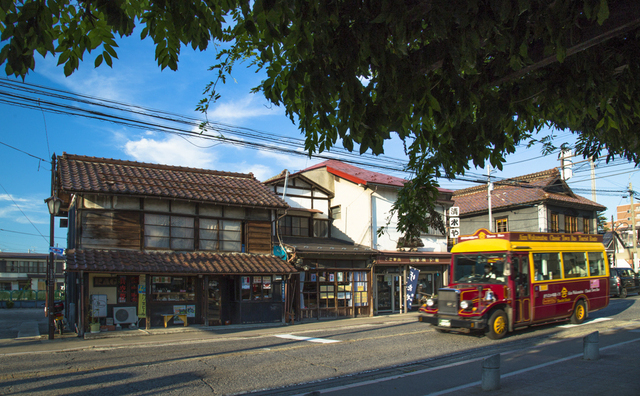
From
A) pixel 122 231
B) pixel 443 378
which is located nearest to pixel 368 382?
pixel 443 378

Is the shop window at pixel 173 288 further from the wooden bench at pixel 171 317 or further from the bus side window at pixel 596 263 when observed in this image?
the bus side window at pixel 596 263

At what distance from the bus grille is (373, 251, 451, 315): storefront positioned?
32.5 feet

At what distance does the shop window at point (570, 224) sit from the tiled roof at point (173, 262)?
22.7 m

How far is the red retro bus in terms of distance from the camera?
12.7 metres

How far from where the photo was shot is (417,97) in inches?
212

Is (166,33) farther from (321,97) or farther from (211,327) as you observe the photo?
(211,327)

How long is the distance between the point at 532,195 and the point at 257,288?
70.7ft

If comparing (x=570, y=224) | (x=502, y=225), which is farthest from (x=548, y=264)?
(x=570, y=224)

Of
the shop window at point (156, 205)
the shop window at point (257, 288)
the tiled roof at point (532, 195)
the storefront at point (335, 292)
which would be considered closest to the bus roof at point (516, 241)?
the shop window at point (257, 288)

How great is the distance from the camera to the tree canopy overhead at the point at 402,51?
463 cm

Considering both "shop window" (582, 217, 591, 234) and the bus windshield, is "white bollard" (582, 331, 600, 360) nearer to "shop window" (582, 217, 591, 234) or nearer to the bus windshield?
the bus windshield

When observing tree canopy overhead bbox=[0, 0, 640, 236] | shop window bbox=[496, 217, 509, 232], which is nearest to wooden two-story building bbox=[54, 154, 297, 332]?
tree canopy overhead bbox=[0, 0, 640, 236]

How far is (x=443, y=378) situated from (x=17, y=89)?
43.4ft

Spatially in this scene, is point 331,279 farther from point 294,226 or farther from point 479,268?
point 479,268
